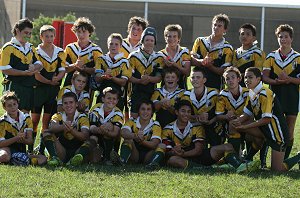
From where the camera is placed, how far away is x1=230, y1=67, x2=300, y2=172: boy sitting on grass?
7.22 meters

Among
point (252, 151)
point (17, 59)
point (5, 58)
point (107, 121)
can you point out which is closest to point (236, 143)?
point (252, 151)

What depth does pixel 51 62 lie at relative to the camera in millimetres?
7914

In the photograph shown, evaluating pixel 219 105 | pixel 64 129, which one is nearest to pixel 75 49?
pixel 64 129

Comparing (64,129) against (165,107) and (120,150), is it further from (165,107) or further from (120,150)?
(165,107)

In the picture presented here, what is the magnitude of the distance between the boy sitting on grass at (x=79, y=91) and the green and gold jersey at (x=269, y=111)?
1904 millimetres

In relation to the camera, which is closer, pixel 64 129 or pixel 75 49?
pixel 64 129

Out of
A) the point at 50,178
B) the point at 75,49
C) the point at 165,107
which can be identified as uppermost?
the point at 75,49

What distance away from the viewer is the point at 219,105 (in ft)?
24.9

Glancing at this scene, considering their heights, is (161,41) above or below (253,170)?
above

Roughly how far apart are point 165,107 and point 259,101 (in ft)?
3.71

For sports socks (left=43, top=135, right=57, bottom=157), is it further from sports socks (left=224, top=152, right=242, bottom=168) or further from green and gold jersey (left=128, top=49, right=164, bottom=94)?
sports socks (left=224, top=152, right=242, bottom=168)

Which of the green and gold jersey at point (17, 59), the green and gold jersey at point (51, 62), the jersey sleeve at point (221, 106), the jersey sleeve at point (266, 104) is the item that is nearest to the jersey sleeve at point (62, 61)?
the green and gold jersey at point (51, 62)

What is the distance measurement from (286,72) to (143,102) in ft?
5.47

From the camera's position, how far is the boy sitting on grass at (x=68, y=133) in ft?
24.0
